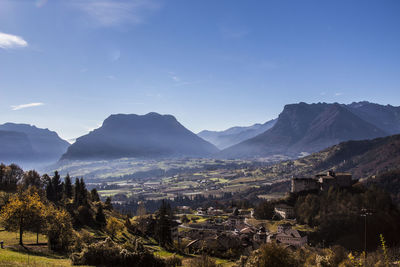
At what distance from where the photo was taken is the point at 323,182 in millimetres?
145375

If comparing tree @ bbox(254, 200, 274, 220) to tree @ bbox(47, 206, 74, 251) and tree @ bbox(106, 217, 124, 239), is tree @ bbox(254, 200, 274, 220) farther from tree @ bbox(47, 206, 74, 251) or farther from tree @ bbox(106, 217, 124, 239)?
tree @ bbox(47, 206, 74, 251)

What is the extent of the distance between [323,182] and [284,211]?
25.1m

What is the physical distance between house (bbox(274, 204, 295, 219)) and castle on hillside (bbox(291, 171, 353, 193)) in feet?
51.5

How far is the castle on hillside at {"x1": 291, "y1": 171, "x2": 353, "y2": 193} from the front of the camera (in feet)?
474

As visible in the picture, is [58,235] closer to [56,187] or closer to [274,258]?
[274,258]

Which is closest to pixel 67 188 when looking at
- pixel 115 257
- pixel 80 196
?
pixel 80 196

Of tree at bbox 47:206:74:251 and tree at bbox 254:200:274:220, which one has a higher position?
tree at bbox 47:206:74:251

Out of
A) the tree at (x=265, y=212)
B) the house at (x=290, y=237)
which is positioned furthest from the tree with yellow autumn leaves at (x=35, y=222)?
the tree at (x=265, y=212)

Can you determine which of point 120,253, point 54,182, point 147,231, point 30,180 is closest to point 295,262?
point 120,253

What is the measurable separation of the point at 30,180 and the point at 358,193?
447 ft

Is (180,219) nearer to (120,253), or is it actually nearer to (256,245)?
(256,245)

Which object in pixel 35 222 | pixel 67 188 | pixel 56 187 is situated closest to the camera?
pixel 35 222

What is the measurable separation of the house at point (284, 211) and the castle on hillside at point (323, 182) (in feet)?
51.5

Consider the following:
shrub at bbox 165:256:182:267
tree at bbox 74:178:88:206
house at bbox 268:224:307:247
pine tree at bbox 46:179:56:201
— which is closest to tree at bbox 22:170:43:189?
pine tree at bbox 46:179:56:201
